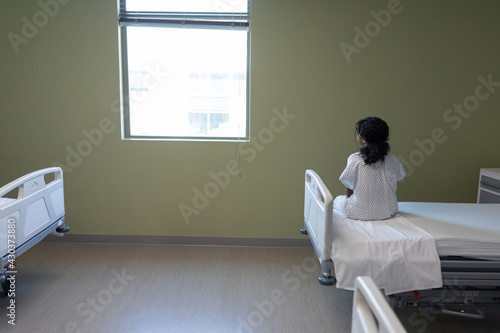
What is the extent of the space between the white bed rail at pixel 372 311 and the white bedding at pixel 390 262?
78 centimetres

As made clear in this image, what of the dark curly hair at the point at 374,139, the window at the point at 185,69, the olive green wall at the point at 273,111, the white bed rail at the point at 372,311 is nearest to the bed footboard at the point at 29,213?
the olive green wall at the point at 273,111

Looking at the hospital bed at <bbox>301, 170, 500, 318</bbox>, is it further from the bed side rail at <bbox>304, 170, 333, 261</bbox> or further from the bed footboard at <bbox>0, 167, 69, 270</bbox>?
the bed footboard at <bbox>0, 167, 69, 270</bbox>

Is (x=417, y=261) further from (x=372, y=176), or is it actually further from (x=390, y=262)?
(x=372, y=176)

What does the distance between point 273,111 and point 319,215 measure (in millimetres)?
1441

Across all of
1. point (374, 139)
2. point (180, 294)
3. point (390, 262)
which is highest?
point (374, 139)

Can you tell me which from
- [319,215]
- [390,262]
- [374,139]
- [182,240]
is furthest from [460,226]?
[182,240]

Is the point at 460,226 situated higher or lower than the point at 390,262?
higher

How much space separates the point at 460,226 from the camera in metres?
2.49

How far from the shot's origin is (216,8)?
3592 millimetres

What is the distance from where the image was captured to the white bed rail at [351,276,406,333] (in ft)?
3.54

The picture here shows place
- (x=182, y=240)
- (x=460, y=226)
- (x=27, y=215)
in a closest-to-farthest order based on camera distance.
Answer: (x=460, y=226)
(x=27, y=215)
(x=182, y=240)

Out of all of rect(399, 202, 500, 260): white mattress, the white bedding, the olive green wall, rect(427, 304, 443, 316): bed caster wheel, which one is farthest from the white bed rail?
the olive green wall

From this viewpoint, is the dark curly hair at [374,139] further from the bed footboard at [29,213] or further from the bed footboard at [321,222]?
the bed footboard at [29,213]

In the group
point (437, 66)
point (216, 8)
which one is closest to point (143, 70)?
Answer: point (216, 8)
